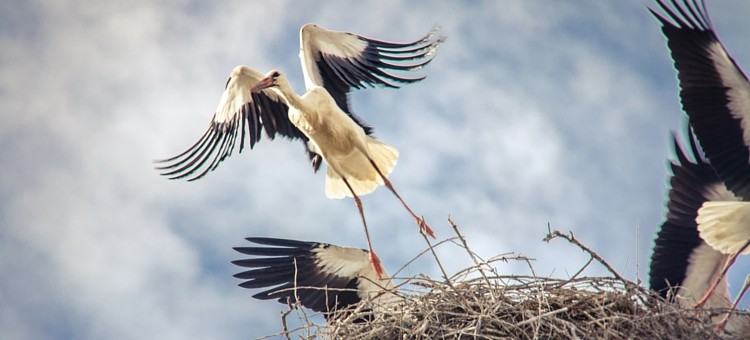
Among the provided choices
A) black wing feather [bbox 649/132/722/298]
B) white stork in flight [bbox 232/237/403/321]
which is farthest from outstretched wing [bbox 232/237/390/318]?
black wing feather [bbox 649/132/722/298]

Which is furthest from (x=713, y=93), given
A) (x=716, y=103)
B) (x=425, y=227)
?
(x=425, y=227)

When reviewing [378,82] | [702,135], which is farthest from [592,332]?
[378,82]

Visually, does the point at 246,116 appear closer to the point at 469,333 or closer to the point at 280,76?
the point at 280,76

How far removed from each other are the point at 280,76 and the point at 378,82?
44.0 inches

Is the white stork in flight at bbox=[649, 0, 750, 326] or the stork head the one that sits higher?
the stork head

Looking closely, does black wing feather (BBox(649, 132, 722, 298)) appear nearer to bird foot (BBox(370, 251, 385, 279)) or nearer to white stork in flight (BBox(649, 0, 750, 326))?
white stork in flight (BBox(649, 0, 750, 326))

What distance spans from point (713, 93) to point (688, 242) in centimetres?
99

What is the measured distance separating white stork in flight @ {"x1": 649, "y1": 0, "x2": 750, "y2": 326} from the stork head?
8.04 ft

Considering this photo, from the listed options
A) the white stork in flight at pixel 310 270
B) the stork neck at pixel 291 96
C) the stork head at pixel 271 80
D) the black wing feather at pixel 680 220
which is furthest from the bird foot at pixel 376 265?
the black wing feather at pixel 680 220

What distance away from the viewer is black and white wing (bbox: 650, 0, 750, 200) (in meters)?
7.55

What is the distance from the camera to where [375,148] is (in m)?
8.60

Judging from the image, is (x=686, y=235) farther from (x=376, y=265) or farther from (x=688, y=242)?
(x=376, y=265)

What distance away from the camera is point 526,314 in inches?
234

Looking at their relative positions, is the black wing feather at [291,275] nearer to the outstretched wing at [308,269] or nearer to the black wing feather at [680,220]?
the outstretched wing at [308,269]
